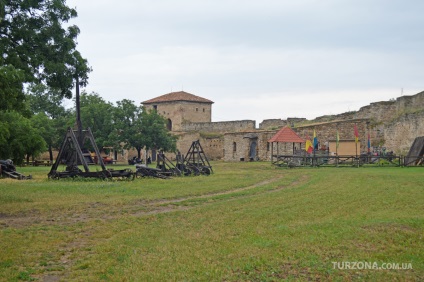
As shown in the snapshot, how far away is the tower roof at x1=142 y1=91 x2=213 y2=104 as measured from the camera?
200 ft

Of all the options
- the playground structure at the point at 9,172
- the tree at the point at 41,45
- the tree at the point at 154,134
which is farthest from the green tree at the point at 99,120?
the tree at the point at 41,45

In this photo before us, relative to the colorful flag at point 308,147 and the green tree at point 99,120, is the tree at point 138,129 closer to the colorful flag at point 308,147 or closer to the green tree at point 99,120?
the green tree at point 99,120

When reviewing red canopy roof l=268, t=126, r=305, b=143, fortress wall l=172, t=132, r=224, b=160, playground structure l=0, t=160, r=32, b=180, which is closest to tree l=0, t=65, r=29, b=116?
playground structure l=0, t=160, r=32, b=180

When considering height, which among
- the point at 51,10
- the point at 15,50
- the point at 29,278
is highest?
the point at 51,10

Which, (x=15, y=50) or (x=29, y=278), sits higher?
(x=15, y=50)

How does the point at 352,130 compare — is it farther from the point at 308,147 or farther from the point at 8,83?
the point at 8,83

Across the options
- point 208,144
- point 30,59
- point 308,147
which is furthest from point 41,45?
point 208,144

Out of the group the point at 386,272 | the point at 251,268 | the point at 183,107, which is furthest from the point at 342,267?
the point at 183,107

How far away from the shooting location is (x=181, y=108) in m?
60.3

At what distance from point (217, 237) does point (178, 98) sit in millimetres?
53444

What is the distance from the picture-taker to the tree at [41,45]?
12.9 m

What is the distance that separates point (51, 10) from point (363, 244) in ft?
34.9

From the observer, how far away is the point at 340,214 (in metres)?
9.55

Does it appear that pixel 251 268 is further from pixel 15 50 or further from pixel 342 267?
pixel 15 50
